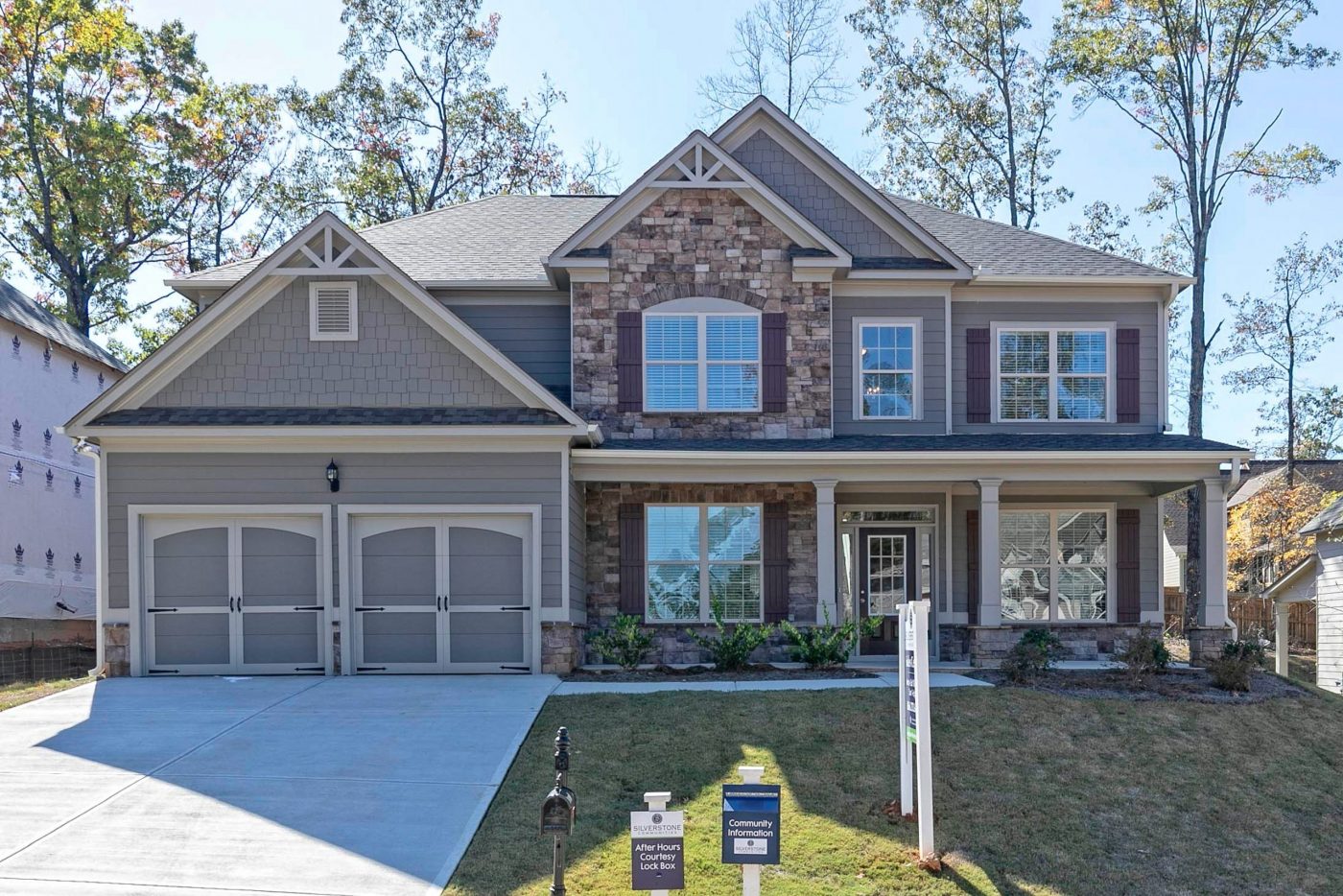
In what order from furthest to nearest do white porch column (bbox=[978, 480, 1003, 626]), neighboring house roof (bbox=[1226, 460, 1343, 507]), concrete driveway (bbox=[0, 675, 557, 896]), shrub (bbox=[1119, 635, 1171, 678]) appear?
1. neighboring house roof (bbox=[1226, 460, 1343, 507])
2. white porch column (bbox=[978, 480, 1003, 626])
3. shrub (bbox=[1119, 635, 1171, 678])
4. concrete driveway (bbox=[0, 675, 557, 896])

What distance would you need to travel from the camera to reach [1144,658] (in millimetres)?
13406

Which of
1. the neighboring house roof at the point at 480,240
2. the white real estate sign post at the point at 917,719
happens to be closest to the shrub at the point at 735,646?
the white real estate sign post at the point at 917,719

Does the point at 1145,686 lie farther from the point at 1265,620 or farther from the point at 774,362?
the point at 1265,620

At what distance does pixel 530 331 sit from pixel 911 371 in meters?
5.42

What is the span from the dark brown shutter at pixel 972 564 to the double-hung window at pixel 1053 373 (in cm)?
154

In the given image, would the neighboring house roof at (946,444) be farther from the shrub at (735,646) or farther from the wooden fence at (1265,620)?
the wooden fence at (1265,620)

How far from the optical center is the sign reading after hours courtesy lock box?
6.80 metres

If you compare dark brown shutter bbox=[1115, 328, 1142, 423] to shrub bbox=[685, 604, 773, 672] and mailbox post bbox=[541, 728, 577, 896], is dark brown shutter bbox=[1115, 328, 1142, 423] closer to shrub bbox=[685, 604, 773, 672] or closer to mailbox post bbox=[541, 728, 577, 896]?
shrub bbox=[685, 604, 773, 672]

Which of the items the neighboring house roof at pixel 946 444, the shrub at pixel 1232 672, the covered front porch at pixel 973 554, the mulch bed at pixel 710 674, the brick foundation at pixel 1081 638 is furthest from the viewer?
the brick foundation at pixel 1081 638

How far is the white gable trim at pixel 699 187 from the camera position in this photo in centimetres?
1573

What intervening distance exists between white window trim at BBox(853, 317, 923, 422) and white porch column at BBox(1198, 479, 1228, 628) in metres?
3.85

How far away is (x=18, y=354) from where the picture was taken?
21.8 meters

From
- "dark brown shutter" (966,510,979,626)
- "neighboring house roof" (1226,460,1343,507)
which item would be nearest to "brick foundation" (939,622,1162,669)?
"dark brown shutter" (966,510,979,626)

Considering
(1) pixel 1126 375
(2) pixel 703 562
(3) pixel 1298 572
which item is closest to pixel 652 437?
(2) pixel 703 562
